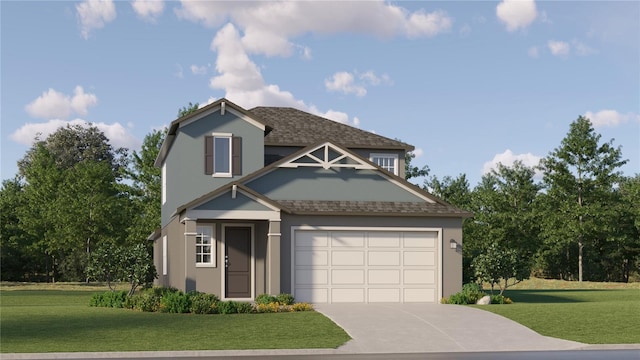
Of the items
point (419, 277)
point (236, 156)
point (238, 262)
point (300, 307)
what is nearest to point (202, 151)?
point (236, 156)

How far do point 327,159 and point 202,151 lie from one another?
4753mm

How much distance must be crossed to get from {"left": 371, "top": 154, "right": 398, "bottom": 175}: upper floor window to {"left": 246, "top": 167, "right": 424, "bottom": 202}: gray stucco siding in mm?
3620

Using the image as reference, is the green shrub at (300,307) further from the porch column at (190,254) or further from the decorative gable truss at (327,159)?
the decorative gable truss at (327,159)

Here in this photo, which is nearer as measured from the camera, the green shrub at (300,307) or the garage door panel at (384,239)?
the green shrub at (300,307)

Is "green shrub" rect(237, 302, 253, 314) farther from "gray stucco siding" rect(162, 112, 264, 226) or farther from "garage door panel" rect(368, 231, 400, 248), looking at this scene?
"gray stucco siding" rect(162, 112, 264, 226)

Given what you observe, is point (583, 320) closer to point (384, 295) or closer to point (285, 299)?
point (384, 295)

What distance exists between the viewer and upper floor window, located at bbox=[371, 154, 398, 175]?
117 ft

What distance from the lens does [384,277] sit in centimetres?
3089

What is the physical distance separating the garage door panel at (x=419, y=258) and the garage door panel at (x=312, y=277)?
3.02 metres

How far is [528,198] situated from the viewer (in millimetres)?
66875

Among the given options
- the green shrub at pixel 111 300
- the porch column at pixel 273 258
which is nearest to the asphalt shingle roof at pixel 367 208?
the porch column at pixel 273 258

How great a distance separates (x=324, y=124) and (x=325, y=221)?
832 centimetres

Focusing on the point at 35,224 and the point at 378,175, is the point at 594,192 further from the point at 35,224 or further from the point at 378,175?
the point at 35,224

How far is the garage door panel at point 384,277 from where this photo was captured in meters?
30.8
